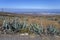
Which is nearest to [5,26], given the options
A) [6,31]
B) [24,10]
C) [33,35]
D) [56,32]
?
[6,31]

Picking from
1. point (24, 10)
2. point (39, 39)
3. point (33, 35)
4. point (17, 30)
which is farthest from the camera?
point (24, 10)

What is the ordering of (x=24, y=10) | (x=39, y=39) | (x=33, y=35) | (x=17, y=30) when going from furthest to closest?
1. (x=24, y=10)
2. (x=17, y=30)
3. (x=33, y=35)
4. (x=39, y=39)

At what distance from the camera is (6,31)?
38.6ft

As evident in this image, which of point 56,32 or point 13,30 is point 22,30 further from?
point 56,32

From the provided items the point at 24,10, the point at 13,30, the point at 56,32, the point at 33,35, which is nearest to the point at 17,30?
the point at 13,30

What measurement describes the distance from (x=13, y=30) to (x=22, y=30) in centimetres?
49

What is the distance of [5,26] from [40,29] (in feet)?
6.37

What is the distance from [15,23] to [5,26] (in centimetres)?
61

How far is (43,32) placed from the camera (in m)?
11.8

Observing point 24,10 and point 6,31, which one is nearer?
point 6,31

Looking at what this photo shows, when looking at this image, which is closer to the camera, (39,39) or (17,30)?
(39,39)

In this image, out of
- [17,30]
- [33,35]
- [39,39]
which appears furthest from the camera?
[17,30]

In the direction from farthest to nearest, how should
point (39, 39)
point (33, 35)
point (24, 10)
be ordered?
1. point (24, 10)
2. point (33, 35)
3. point (39, 39)

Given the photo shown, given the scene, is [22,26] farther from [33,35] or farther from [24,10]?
[24,10]
